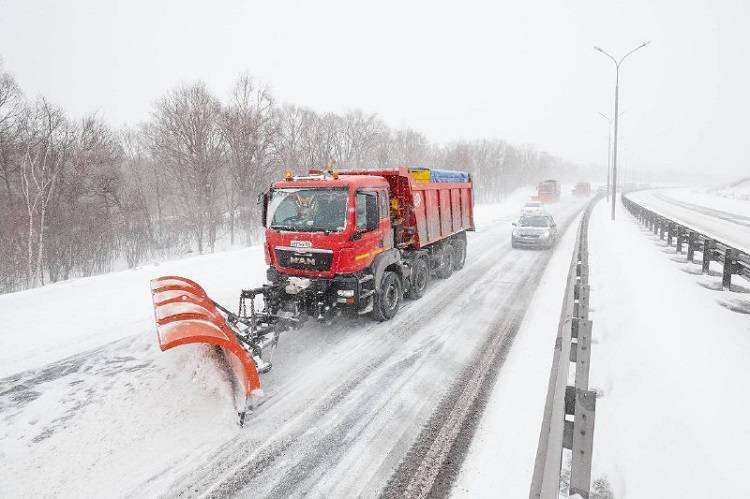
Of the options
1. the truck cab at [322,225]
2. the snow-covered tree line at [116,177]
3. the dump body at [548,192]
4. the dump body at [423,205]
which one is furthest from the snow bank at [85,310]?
the dump body at [548,192]

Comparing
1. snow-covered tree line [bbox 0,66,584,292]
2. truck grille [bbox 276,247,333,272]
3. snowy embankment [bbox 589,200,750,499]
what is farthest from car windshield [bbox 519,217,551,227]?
snow-covered tree line [bbox 0,66,584,292]

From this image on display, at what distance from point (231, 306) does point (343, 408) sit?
5.24 metres

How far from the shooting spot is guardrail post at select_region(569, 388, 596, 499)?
2.64 m

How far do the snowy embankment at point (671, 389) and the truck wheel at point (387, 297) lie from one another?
3718 millimetres

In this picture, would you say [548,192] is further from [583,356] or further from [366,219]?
[583,356]

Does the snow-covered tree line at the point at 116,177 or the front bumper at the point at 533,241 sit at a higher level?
the snow-covered tree line at the point at 116,177

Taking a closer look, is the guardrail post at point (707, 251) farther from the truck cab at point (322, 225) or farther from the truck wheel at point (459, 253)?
the truck cab at point (322, 225)

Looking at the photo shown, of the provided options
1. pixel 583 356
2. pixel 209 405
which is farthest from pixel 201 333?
pixel 583 356

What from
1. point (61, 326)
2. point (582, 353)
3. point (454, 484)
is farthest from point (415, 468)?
point (61, 326)

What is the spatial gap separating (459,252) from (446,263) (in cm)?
136

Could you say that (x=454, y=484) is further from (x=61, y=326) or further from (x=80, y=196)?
(x=80, y=196)

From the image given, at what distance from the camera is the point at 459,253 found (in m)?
13.1

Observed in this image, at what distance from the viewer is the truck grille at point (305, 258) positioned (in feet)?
23.3

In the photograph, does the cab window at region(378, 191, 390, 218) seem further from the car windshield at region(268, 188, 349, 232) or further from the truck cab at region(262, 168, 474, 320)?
the car windshield at region(268, 188, 349, 232)
